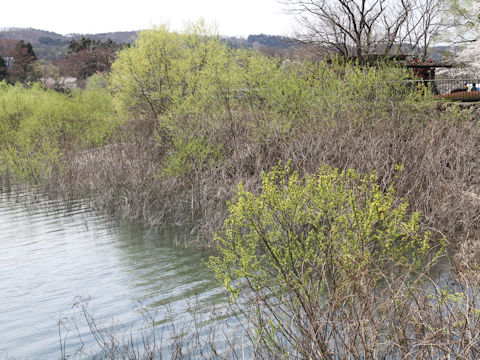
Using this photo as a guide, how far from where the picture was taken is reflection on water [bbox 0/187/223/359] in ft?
22.6

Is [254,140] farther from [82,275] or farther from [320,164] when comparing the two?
[82,275]

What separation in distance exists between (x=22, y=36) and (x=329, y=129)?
144 metres

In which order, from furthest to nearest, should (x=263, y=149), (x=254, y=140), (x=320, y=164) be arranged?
(x=254, y=140) → (x=263, y=149) → (x=320, y=164)

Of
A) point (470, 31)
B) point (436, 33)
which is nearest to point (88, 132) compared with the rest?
point (470, 31)

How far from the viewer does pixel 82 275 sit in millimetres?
8930

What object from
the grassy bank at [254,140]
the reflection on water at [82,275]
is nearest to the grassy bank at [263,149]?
the grassy bank at [254,140]

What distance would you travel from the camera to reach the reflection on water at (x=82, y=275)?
6895 mm

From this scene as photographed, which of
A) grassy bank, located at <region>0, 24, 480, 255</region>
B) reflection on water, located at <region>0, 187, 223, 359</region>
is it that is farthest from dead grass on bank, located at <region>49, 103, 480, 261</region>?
reflection on water, located at <region>0, 187, 223, 359</region>

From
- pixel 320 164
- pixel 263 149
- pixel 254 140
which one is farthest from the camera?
pixel 254 140

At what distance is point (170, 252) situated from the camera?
10.1m

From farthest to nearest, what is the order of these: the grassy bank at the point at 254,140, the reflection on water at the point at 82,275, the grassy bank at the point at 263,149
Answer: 1. the grassy bank at the point at 254,140
2. the grassy bank at the point at 263,149
3. the reflection on water at the point at 82,275

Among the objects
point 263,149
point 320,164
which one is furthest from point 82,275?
point 263,149

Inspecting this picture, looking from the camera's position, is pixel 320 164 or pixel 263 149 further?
pixel 263 149

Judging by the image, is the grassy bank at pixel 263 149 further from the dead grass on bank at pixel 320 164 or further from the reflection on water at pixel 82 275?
the reflection on water at pixel 82 275
